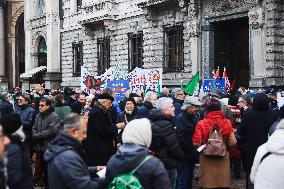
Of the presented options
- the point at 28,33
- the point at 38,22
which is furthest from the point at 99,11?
the point at 28,33

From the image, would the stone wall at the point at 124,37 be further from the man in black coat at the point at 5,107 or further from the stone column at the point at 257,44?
the man in black coat at the point at 5,107

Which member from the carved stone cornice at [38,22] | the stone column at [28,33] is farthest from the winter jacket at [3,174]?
the stone column at [28,33]

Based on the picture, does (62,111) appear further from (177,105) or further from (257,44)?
(257,44)

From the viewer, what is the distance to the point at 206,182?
25.3 feet

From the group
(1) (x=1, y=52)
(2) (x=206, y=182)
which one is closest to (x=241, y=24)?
(2) (x=206, y=182)

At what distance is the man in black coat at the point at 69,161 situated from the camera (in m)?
4.58

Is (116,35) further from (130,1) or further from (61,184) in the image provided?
(61,184)

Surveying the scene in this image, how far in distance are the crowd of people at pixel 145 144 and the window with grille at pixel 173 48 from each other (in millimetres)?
9445

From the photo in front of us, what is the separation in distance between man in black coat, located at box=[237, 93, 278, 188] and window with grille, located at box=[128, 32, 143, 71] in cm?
1638

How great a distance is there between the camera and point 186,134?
25.0 feet

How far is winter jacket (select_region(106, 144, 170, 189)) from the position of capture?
4492 millimetres

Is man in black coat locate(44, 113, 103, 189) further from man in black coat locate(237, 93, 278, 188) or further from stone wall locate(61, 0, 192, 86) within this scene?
stone wall locate(61, 0, 192, 86)

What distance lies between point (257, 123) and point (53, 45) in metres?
25.1

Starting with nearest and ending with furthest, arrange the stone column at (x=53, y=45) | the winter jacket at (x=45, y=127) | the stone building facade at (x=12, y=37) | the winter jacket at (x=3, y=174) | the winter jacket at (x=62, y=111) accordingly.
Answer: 1. the winter jacket at (x=3, y=174)
2. the winter jacket at (x=45, y=127)
3. the winter jacket at (x=62, y=111)
4. the stone column at (x=53, y=45)
5. the stone building facade at (x=12, y=37)
